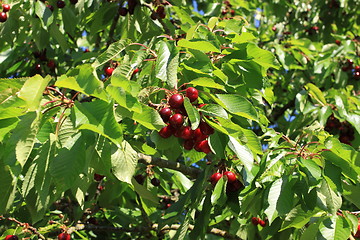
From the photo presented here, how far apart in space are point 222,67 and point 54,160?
1067mm

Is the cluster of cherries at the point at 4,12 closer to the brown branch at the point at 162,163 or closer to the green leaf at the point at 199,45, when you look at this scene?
the brown branch at the point at 162,163

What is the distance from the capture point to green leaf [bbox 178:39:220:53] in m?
2.02

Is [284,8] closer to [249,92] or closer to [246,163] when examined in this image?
[249,92]

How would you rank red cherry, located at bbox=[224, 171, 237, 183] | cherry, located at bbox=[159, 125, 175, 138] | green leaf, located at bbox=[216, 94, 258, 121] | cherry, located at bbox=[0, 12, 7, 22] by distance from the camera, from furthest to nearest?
1. cherry, located at bbox=[0, 12, 7, 22]
2. red cherry, located at bbox=[224, 171, 237, 183]
3. cherry, located at bbox=[159, 125, 175, 138]
4. green leaf, located at bbox=[216, 94, 258, 121]

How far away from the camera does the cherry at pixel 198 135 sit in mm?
2062

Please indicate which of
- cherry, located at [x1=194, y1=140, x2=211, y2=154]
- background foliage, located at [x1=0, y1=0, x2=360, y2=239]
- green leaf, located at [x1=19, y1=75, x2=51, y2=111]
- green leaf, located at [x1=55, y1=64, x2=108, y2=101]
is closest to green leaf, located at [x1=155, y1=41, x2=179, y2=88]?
background foliage, located at [x1=0, y1=0, x2=360, y2=239]

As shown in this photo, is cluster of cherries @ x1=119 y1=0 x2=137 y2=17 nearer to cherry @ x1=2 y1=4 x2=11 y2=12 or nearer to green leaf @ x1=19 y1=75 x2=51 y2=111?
cherry @ x1=2 y1=4 x2=11 y2=12

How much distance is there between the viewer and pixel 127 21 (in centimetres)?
345

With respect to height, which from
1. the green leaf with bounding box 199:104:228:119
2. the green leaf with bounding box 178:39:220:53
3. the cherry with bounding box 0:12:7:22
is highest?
the green leaf with bounding box 178:39:220:53

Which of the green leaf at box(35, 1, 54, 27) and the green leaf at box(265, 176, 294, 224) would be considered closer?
the green leaf at box(265, 176, 294, 224)

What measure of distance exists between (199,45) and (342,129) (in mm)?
2247

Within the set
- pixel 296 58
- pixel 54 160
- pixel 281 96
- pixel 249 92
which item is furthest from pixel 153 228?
pixel 281 96

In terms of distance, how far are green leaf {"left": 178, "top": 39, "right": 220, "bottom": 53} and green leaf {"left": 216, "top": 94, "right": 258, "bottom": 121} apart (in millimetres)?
234

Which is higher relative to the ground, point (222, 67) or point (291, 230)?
point (222, 67)
